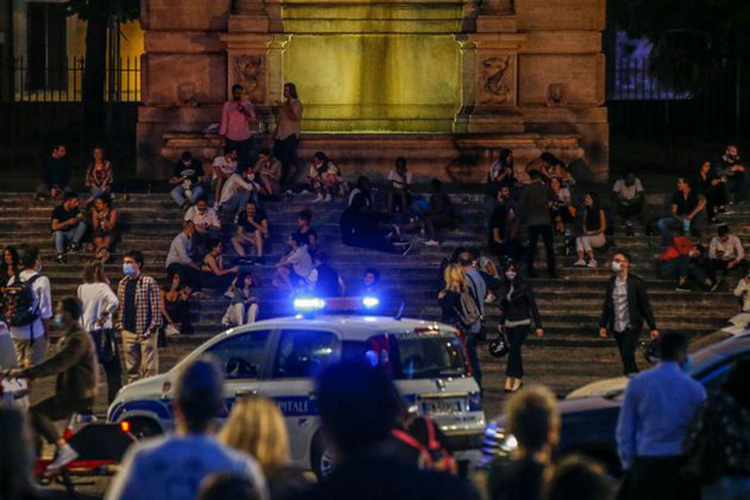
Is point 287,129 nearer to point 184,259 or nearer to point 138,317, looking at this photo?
point 184,259

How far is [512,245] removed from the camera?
25641 millimetres

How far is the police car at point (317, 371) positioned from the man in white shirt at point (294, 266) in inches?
341

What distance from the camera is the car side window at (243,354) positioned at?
51.2 ft

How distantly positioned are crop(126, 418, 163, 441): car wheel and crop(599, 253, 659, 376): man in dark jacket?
5.98 meters

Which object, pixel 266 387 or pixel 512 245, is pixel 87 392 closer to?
pixel 266 387

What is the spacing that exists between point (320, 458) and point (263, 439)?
23.7ft

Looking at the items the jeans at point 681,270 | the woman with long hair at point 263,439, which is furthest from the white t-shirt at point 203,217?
the woman with long hair at point 263,439

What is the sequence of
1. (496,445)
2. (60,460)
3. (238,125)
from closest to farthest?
(496,445), (60,460), (238,125)

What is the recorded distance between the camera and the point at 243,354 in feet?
51.6

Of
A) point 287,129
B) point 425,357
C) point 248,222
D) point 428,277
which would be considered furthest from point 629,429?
point 287,129

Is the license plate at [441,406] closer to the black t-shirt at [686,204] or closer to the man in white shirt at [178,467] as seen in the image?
the man in white shirt at [178,467]

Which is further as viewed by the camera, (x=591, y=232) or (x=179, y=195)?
(x=179, y=195)

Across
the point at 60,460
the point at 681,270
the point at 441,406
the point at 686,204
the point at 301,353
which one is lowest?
the point at 60,460

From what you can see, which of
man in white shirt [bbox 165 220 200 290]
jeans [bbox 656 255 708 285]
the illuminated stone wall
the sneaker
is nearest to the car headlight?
the sneaker
